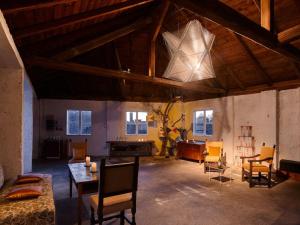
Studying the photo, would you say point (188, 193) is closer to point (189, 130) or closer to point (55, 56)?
point (55, 56)

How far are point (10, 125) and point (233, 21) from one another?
154 inches

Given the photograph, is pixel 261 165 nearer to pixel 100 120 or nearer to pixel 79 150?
pixel 79 150

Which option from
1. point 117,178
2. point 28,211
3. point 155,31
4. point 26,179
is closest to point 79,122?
point 155,31

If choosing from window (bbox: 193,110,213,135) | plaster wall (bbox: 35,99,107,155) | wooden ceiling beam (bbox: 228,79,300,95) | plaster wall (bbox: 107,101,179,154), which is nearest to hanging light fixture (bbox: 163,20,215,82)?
wooden ceiling beam (bbox: 228,79,300,95)

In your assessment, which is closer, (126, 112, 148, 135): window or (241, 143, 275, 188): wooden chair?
(241, 143, 275, 188): wooden chair

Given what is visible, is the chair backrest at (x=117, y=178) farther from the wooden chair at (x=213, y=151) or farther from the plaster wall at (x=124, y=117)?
the plaster wall at (x=124, y=117)

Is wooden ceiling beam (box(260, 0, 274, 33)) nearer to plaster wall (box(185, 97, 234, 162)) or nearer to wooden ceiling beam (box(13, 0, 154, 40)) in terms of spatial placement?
wooden ceiling beam (box(13, 0, 154, 40))

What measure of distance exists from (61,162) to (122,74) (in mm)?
4565

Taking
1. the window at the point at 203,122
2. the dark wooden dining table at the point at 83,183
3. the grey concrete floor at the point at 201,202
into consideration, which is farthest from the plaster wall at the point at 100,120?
the dark wooden dining table at the point at 83,183

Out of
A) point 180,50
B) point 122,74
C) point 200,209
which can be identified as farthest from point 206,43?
point 200,209

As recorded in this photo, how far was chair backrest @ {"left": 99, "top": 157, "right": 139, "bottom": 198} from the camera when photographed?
2.78m

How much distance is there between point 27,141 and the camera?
19.5 ft

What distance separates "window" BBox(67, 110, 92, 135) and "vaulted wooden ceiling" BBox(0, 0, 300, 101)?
0.82m

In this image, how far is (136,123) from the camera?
1105 cm
